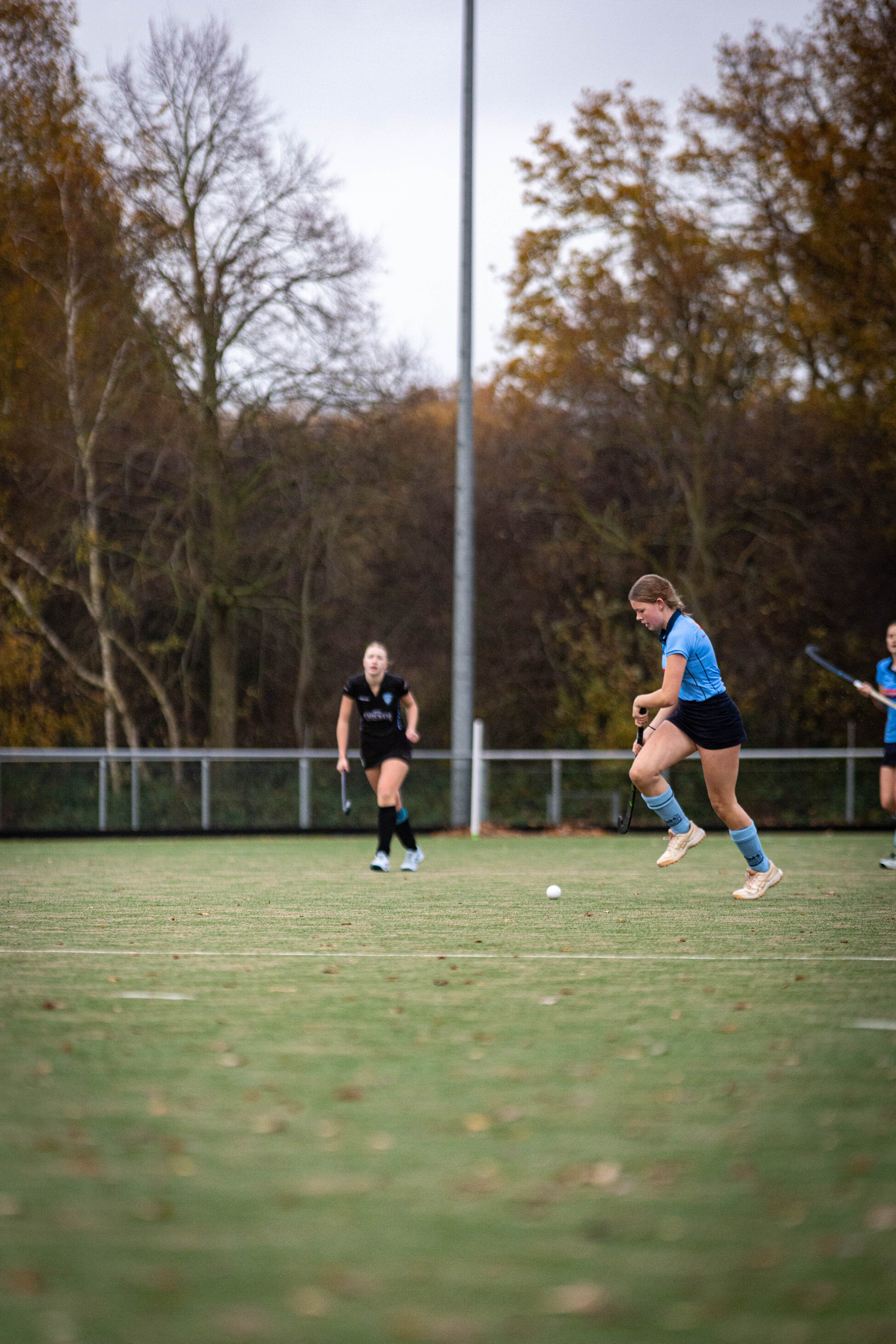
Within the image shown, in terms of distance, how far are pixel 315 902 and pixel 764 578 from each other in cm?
1770

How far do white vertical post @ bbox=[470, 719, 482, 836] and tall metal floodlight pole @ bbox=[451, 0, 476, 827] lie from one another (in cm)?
19

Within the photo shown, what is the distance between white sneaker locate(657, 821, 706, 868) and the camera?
10094 millimetres

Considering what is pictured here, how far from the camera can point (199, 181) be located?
24.4 meters

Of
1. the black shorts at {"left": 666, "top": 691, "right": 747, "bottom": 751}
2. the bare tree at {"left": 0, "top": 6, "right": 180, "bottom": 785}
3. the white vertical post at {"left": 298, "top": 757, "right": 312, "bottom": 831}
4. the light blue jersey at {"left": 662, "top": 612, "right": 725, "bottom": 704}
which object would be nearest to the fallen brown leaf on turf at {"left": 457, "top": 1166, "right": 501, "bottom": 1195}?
the light blue jersey at {"left": 662, "top": 612, "right": 725, "bottom": 704}

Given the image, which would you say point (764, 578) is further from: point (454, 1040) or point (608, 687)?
point (454, 1040)

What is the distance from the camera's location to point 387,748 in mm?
12727

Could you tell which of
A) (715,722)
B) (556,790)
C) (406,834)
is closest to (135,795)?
(556,790)

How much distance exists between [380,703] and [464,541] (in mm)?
7730

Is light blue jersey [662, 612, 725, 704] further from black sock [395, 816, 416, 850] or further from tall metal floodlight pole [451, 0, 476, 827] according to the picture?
tall metal floodlight pole [451, 0, 476, 827]

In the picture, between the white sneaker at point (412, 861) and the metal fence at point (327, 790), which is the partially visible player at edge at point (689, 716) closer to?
the white sneaker at point (412, 861)

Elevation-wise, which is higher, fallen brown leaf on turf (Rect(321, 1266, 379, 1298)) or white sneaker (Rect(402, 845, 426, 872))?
fallen brown leaf on turf (Rect(321, 1266, 379, 1298))

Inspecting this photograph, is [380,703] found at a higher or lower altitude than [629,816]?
higher

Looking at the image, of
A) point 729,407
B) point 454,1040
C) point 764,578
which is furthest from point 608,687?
point 454,1040

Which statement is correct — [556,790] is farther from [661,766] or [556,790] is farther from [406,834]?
[661,766]
